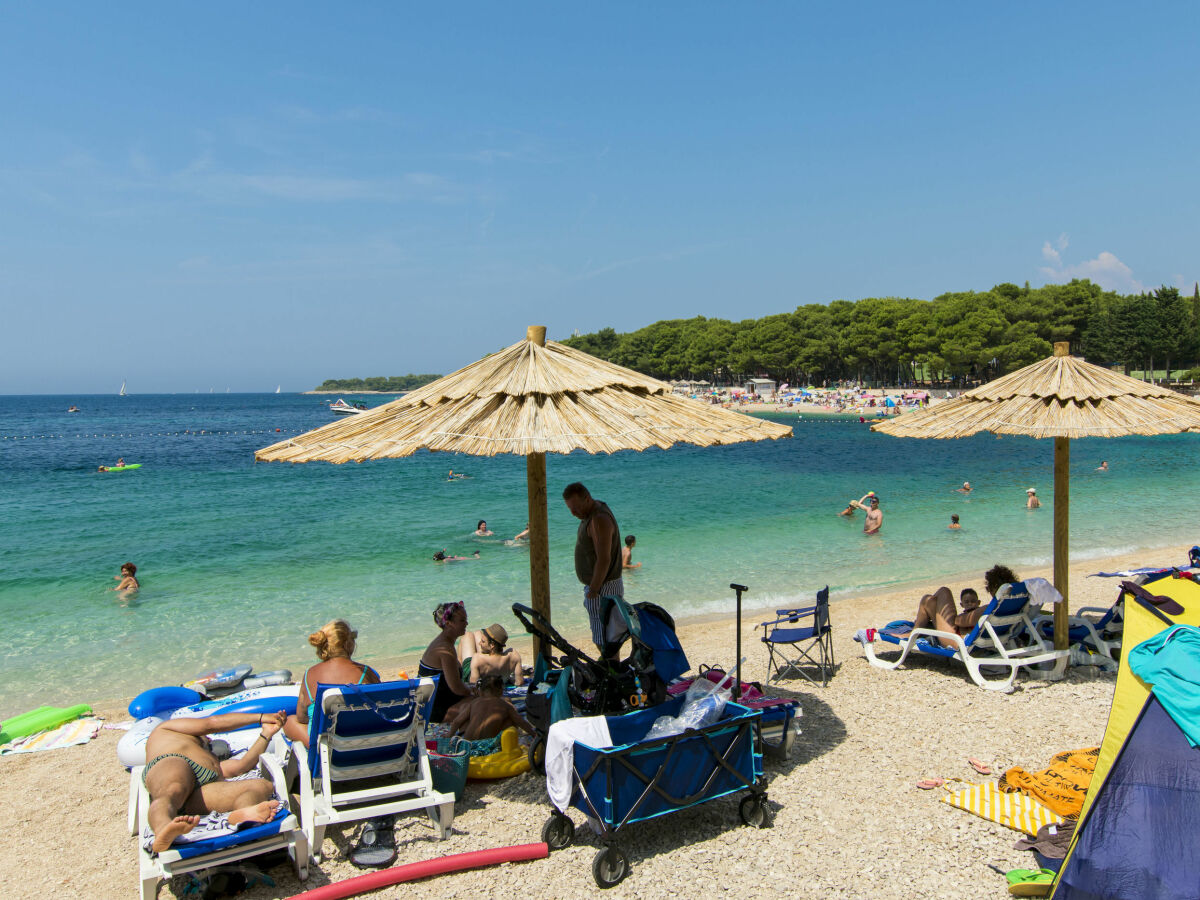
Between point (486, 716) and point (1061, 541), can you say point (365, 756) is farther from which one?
point (1061, 541)

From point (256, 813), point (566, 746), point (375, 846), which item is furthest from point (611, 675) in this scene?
point (256, 813)

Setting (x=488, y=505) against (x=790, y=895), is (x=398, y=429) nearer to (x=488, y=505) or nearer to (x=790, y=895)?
(x=790, y=895)

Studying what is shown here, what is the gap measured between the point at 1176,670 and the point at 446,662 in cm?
392

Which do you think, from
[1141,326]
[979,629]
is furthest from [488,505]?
[1141,326]

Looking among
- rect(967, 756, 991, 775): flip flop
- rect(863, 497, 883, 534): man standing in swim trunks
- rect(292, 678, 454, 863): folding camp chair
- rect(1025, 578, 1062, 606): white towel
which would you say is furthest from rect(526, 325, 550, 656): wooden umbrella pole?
rect(863, 497, 883, 534): man standing in swim trunks

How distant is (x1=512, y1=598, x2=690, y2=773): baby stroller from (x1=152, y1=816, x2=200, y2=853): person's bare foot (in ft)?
5.85

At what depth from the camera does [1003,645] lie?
20.9 feet

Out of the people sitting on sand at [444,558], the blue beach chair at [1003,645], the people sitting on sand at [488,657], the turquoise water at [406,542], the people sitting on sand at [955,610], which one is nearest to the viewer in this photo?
the people sitting on sand at [488,657]

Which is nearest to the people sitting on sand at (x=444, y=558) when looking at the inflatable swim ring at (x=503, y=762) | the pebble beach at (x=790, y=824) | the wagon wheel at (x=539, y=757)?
the pebble beach at (x=790, y=824)

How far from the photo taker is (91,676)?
8.82 meters

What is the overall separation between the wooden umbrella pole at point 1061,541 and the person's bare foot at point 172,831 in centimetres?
637

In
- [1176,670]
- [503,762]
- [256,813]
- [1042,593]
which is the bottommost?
[503,762]

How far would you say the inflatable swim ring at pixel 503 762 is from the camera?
187 inches

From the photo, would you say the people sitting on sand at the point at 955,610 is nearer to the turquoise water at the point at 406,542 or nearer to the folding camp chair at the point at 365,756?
the turquoise water at the point at 406,542
